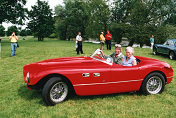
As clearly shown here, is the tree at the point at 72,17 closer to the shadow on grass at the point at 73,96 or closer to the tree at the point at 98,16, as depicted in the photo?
the tree at the point at 98,16

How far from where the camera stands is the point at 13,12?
3266 centimetres

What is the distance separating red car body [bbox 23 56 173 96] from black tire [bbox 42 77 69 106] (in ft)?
0.53

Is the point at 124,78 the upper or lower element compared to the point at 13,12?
lower

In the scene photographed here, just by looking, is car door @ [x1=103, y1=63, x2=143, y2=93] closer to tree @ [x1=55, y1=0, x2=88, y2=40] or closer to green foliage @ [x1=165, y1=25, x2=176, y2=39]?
green foliage @ [x1=165, y1=25, x2=176, y2=39]

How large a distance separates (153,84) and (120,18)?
1265 inches

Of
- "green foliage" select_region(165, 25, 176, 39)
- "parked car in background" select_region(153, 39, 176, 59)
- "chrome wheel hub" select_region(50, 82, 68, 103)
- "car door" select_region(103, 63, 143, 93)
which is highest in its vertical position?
"green foliage" select_region(165, 25, 176, 39)

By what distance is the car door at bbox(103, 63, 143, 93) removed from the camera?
4.09 metres

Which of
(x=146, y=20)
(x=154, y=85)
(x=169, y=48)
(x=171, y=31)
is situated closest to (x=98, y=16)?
→ (x=146, y=20)

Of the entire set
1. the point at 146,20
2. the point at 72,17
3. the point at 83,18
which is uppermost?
the point at 72,17

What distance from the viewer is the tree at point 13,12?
30.5 metres

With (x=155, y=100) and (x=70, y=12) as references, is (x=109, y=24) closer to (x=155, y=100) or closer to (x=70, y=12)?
(x=70, y=12)

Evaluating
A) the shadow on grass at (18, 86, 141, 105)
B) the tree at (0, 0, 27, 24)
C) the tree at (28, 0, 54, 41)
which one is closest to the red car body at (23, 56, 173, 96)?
the shadow on grass at (18, 86, 141, 105)

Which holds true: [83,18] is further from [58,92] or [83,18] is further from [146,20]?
[58,92]

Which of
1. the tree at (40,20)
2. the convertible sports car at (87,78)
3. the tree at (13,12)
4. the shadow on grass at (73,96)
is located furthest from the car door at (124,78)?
the tree at (40,20)
